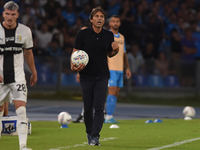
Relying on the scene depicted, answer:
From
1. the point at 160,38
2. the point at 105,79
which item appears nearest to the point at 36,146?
the point at 105,79

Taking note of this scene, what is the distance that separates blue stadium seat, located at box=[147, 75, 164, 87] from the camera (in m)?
20.6

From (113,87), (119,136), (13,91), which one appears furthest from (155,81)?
(13,91)

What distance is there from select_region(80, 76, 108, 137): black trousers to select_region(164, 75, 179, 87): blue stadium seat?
1266 centimetres

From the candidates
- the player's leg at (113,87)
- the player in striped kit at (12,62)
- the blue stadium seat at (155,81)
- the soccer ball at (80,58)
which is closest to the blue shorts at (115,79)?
the player's leg at (113,87)

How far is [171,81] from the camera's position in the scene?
2059 cm

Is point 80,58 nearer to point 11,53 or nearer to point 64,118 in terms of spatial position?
point 11,53

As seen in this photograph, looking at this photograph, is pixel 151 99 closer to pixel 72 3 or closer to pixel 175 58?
pixel 175 58

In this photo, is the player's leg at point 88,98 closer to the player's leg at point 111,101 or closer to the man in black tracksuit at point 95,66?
the man in black tracksuit at point 95,66

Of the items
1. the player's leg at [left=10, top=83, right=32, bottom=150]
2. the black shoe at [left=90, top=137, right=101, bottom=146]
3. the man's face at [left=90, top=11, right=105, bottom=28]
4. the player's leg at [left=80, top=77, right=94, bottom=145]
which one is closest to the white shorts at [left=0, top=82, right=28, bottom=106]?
the player's leg at [left=10, top=83, right=32, bottom=150]

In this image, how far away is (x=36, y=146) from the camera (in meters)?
8.01

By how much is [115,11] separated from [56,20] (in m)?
3.03

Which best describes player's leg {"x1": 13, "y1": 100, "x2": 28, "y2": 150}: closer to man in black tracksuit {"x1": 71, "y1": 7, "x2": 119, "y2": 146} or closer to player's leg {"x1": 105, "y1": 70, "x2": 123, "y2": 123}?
man in black tracksuit {"x1": 71, "y1": 7, "x2": 119, "y2": 146}

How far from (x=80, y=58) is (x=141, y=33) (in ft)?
49.0

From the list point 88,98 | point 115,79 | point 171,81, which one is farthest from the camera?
point 171,81
